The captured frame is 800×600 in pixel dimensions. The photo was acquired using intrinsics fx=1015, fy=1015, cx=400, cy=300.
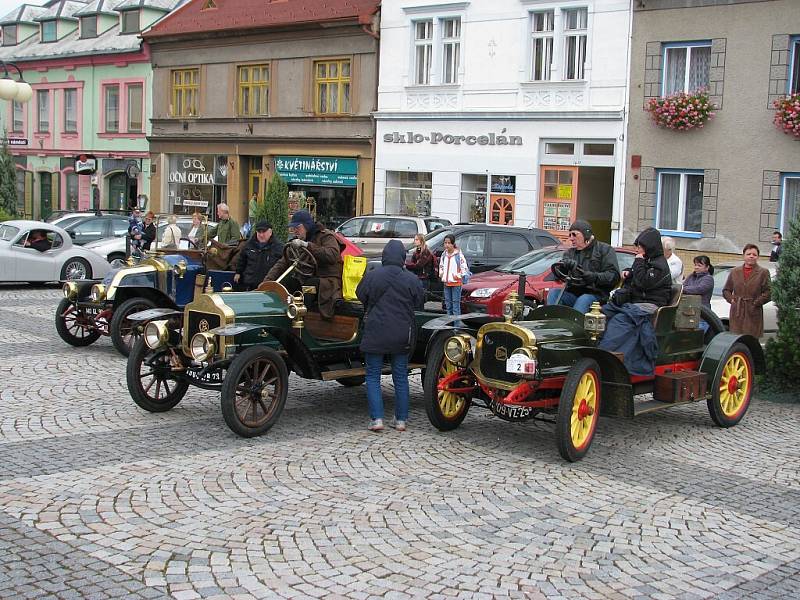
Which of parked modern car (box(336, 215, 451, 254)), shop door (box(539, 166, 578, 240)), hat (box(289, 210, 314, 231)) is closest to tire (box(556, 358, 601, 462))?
hat (box(289, 210, 314, 231))

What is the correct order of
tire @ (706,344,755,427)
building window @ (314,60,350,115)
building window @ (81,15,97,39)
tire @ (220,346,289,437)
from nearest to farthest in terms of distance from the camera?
tire @ (220,346,289,437)
tire @ (706,344,755,427)
building window @ (314,60,350,115)
building window @ (81,15,97,39)

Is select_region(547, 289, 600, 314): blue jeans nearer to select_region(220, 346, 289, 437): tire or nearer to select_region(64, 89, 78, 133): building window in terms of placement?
select_region(220, 346, 289, 437): tire

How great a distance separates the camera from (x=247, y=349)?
8578 mm

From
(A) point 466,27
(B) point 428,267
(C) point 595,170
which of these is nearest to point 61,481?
(B) point 428,267

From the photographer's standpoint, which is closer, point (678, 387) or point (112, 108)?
point (678, 387)

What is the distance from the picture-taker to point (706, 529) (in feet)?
21.8

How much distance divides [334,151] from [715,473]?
2508 cm

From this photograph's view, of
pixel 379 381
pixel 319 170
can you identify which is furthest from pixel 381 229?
pixel 379 381

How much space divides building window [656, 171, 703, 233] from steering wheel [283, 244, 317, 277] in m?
16.8

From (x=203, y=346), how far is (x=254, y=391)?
58cm

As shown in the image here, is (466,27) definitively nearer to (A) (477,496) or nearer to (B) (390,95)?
(B) (390,95)

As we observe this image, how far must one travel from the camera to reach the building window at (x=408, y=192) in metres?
30.1

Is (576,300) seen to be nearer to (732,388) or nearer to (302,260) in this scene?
(732,388)

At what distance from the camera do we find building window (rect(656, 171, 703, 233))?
24.7 meters
